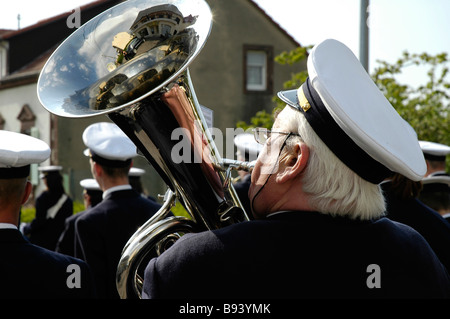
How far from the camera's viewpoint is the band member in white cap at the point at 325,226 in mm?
1565

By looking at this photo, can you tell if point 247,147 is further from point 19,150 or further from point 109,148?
point 19,150

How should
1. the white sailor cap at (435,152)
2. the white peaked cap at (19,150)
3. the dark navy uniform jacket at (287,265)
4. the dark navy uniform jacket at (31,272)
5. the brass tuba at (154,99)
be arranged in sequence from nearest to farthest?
1. the dark navy uniform jacket at (287,265)
2. the brass tuba at (154,99)
3. the dark navy uniform jacket at (31,272)
4. the white peaked cap at (19,150)
5. the white sailor cap at (435,152)

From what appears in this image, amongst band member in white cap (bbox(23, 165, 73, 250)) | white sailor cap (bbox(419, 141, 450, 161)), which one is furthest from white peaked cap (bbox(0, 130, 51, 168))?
band member in white cap (bbox(23, 165, 73, 250))

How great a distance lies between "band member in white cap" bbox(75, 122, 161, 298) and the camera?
3748 mm

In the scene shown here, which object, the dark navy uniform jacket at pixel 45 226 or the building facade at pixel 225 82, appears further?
the building facade at pixel 225 82

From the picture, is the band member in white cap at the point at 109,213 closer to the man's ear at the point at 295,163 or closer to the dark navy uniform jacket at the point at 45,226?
the man's ear at the point at 295,163

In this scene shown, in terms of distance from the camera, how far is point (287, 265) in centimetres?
157

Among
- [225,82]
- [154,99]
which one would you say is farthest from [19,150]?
[225,82]

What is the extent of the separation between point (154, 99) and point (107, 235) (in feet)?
6.53

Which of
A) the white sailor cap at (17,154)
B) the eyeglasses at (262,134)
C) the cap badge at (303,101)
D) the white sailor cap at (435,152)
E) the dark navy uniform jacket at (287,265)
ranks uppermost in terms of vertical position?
the cap badge at (303,101)

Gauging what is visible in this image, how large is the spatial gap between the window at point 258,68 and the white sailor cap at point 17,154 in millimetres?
17652

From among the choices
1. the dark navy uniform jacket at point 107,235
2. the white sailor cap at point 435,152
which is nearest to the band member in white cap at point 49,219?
the dark navy uniform jacket at point 107,235

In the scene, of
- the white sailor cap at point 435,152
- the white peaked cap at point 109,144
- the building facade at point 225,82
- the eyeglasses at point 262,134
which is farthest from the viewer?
the building facade at point 225,82
